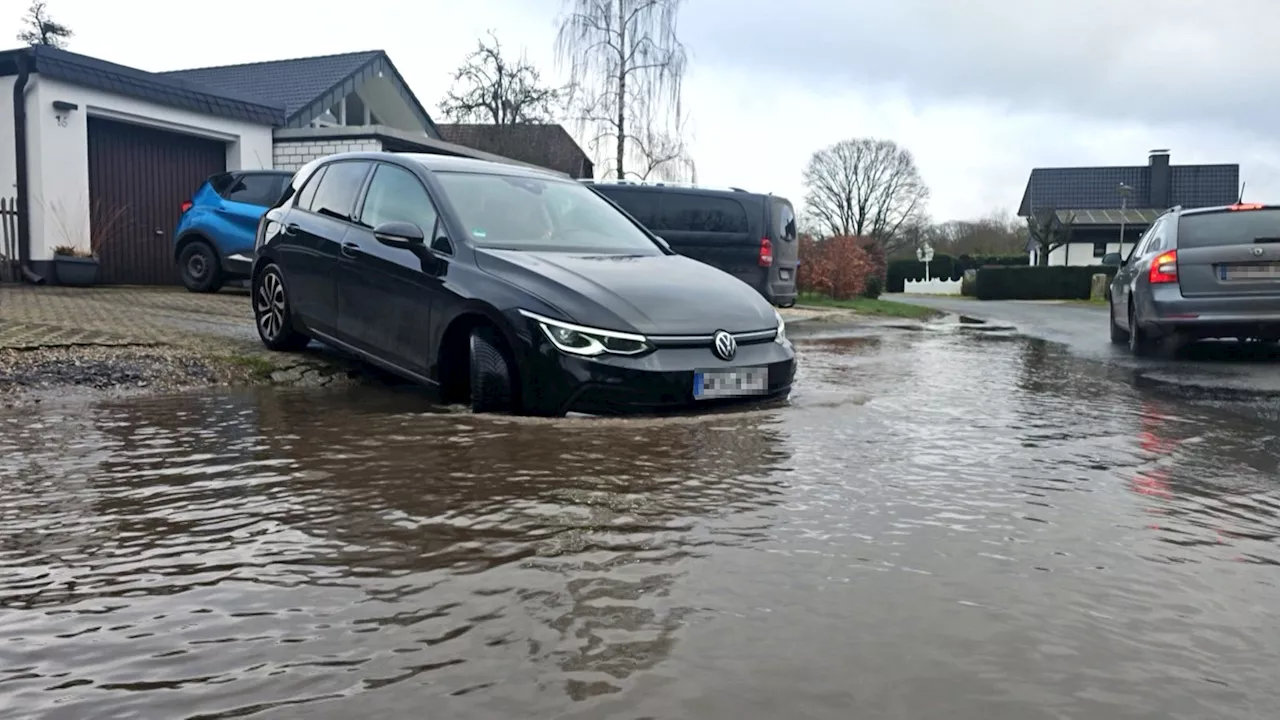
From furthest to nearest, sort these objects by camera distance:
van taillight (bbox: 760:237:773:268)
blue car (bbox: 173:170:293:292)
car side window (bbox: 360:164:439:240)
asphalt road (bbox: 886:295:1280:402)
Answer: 1. van taillight (bbox: 760:237:773:268)
2. blue car (bbox: 173:170:293:292)
3. asphalt road (bbox: 886:295:1280:402)
4. car side window (bbox: 360:164:439:240)

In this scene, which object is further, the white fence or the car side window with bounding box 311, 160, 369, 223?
the white fence

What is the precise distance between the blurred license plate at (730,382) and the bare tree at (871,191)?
69120 mm

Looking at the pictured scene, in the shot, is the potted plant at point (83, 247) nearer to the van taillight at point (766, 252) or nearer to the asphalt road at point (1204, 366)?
the van taillight at point (766, 252)

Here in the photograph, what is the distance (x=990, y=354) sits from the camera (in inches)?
409

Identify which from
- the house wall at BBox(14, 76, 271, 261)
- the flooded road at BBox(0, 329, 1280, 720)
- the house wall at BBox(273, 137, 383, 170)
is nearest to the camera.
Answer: the flooded road at BBox(0, 329, 1280, 720)

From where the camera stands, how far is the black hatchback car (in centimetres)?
489

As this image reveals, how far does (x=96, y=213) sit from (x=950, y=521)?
48.3 ft

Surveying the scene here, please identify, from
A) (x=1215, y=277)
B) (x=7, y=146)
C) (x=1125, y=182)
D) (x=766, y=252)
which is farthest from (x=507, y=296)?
(x=1125, y=182)

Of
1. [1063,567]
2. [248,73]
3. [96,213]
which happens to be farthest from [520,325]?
[248,73]

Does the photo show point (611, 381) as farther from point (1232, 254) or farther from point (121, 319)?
point (1232, 254)

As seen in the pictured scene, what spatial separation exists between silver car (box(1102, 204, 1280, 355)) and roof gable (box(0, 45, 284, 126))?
13.7 metres

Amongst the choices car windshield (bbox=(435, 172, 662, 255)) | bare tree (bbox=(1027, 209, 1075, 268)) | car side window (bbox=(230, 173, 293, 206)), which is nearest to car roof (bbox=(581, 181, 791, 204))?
car side window (bbox=(230, 173, 293, 206))

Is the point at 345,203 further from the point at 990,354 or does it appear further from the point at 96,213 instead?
the point at 96,213

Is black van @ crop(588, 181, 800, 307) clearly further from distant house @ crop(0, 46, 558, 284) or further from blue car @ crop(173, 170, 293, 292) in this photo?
distant house @ crop(0, 46, 558, 284)
